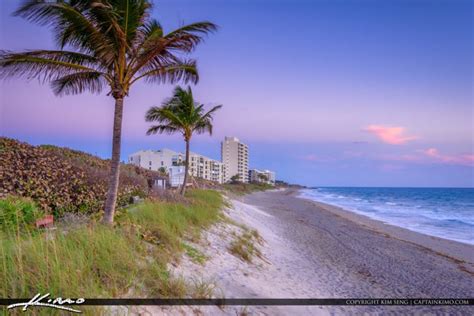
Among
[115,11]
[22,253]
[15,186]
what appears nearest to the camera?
[22,253]

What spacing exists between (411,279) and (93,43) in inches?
427

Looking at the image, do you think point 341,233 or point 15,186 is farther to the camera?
point 341,233

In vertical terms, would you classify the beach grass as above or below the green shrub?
below

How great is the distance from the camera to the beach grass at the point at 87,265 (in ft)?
10.8

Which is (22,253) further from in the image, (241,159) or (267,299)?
(241,159)

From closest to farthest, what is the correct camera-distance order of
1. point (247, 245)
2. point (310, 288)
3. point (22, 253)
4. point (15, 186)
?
point (22, 253), point (310, 288), point (15, 186), point (247, 245)

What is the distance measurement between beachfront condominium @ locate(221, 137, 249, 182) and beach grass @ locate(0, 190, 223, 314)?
12762cm

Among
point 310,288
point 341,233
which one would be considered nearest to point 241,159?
point 341,233

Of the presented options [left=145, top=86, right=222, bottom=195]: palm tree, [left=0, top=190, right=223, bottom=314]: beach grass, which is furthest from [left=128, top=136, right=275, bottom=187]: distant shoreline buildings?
[left=0, top=190, right=223, bottom=314]: beach grass

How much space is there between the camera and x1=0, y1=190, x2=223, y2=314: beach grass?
10.8 ft

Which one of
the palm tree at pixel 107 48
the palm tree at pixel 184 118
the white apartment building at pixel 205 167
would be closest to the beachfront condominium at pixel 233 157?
the white apartment building at pixel 205 167

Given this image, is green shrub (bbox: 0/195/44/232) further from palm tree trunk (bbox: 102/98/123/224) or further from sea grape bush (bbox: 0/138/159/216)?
palm tree trunk (bbox: 102/98/123/224)

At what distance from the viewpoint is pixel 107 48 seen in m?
6.44

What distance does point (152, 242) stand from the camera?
593 centimetres
